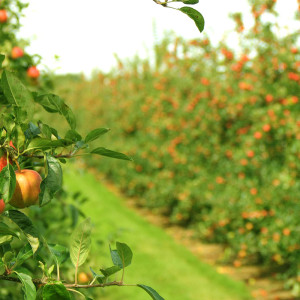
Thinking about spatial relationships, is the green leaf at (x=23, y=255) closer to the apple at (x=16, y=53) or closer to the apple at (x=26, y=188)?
the apple at (x=26, y=188)

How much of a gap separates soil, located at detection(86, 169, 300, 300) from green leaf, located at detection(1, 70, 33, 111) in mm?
4857

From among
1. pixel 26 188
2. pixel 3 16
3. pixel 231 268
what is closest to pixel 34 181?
pixel 26 188

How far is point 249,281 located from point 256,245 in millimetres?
493

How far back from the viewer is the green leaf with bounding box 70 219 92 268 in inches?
37.3

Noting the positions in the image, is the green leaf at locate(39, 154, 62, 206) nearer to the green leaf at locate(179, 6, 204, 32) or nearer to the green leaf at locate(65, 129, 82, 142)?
the green leaf at locate(65, 129, 82, 142)

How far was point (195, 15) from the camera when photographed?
3.10 feet

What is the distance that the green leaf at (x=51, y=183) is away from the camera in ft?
2.77

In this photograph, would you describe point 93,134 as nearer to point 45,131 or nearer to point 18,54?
point 45,131

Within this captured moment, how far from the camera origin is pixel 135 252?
276 inches

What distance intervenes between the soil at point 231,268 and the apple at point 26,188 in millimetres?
4775

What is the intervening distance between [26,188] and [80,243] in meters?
0.16

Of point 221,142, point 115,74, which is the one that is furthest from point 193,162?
point 115,74

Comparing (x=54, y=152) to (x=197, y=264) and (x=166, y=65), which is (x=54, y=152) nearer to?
(x=197, y=264)

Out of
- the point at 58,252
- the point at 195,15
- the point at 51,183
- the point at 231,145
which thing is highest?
the point at 195,15
